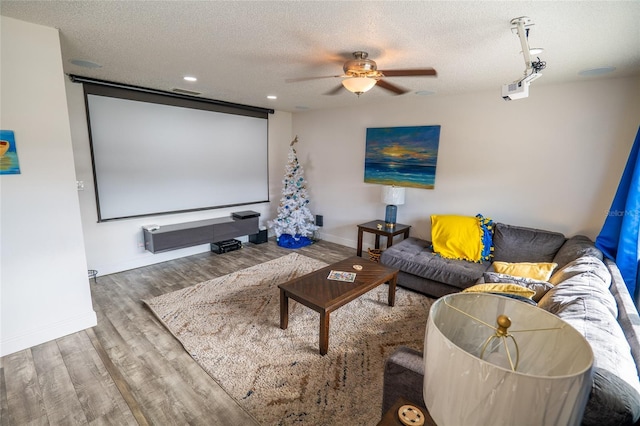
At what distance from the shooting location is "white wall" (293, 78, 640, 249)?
3.07 m

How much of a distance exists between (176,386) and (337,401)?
3.76ft

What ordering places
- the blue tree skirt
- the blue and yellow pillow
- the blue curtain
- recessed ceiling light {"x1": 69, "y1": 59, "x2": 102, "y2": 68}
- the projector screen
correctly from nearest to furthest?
1. the blue curtain
2. recessed ceiling light {"x1": 69, "y1": 59, "x2": 102, "y2": 68}
3. the blue and yellow pillow
4. the projector screen
5. the blue tree skirt

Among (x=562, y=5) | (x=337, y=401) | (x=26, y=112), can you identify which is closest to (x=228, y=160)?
(x=26, y=112)

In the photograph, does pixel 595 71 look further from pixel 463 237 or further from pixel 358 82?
pixel 358 82

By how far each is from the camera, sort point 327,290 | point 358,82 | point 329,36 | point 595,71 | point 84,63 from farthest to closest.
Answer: point 84,63, point 595,71, point 327,290, point 358,82, point 329,36

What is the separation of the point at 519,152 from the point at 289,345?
11.2ft

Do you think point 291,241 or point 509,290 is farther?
point 291,241

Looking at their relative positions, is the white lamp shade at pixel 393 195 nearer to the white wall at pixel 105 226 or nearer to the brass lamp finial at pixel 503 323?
the white wall at pixel 105 226

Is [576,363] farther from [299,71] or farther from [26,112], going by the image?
[26,112]

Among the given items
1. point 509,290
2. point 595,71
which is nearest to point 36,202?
point 509,290

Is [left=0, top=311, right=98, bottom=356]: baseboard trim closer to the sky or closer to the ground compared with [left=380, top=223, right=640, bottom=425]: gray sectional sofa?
closer to the ground

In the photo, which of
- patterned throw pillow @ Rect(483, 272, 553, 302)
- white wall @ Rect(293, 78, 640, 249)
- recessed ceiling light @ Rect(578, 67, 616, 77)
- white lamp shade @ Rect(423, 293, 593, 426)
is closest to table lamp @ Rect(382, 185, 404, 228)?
white wall @ Rect(293, 78, 640, 249)

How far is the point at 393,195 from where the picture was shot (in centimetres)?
433

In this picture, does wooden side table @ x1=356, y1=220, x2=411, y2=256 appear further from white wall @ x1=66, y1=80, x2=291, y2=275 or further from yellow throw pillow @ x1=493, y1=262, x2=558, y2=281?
white wall @ x1=66, y1=80, x2=291, y2=275
